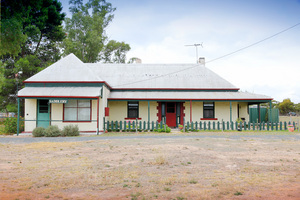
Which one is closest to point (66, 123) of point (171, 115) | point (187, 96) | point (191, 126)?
point (171, 115)

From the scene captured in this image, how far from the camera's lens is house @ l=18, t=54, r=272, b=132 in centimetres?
1806

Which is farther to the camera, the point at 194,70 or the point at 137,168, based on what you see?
the point at 194,70

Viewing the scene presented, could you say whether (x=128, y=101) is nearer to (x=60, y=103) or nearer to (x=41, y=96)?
(x=60, y=103)

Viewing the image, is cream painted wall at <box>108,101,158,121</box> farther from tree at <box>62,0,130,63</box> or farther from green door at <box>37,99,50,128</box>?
tree at <box>62,0,130,63</box>

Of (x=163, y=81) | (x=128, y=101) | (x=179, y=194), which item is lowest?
(x=179, y=194)

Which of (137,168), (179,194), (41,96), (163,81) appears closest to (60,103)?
(41,96)

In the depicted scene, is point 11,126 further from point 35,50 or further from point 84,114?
point 35,50

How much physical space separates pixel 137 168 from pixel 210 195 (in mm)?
2697

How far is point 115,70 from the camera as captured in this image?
2498cm

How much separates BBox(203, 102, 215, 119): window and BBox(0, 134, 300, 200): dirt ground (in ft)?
41.8

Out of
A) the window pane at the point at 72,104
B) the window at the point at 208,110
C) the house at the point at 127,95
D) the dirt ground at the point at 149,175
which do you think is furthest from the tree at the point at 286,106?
the dirt ground at the point at 149,175

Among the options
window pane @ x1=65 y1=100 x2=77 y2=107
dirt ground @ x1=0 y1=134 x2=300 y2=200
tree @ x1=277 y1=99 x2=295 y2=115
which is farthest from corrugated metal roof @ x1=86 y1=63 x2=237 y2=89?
tree @ x1=277 y1=99 x2=295 y2=115

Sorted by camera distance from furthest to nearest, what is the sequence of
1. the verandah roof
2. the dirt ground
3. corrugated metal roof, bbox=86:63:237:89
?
1. corrugated metal roof, bbox=86:63:237:89
2. the verandah roof
3. the dirt ground

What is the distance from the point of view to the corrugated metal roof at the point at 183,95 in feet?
66.8
